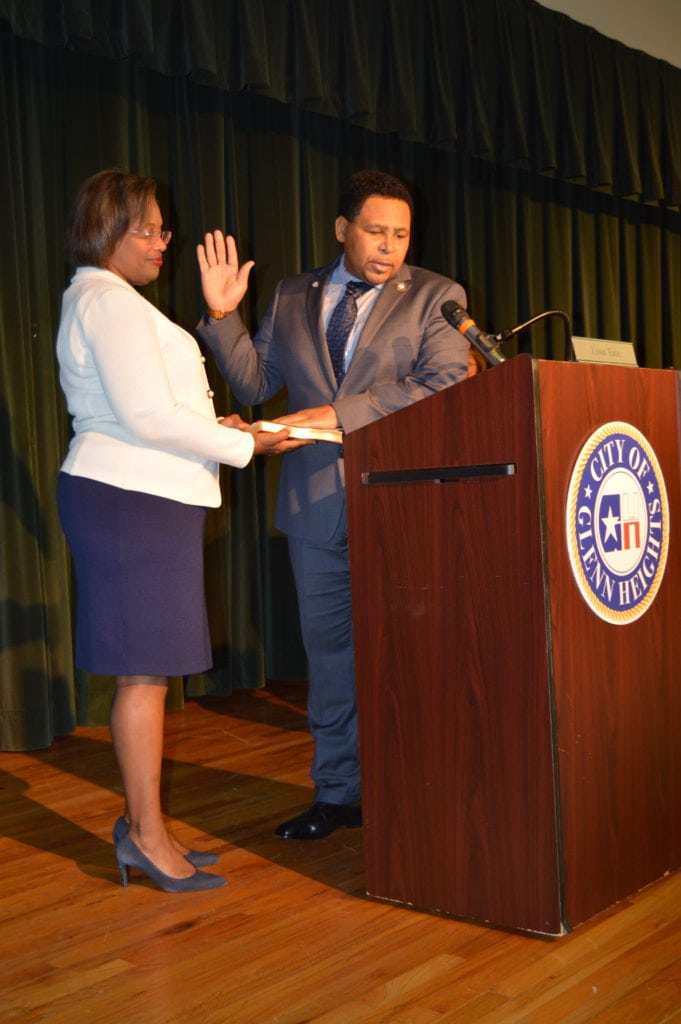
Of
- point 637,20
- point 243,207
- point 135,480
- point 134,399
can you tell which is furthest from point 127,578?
point 637,20

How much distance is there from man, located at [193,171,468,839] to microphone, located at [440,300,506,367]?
0.45 metres

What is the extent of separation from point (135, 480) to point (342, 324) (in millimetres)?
764

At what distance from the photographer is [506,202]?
219 inches

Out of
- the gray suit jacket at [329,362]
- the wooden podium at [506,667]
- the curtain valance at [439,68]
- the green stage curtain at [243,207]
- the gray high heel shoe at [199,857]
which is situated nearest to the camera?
the wooden podium at [506,667]

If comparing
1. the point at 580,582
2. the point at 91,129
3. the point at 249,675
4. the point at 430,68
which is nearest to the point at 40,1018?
the point at 580,582

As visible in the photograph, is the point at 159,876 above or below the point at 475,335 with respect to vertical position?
below

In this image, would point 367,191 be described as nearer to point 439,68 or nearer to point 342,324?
point 342,324

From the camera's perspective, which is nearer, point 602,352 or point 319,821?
point 602,352

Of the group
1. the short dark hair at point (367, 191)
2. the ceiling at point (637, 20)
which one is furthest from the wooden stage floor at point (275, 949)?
the ceiling at point (637, 20)

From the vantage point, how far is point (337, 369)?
2.67m

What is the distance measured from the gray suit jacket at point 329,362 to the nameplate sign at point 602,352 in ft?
1.67

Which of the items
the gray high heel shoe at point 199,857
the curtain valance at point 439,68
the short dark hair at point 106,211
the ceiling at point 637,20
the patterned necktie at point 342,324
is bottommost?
the gray high heel shoe at point 199,857

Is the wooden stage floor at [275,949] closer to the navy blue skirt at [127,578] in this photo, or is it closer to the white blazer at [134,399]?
the navy blue skirt at [127,578]

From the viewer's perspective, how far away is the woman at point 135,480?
2.15m
